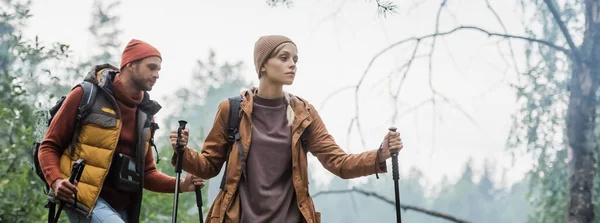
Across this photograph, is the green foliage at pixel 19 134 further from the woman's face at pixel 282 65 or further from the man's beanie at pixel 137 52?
the woman's face at pixel 282 65

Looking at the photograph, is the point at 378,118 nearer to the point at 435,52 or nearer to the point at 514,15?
the point at 435,52

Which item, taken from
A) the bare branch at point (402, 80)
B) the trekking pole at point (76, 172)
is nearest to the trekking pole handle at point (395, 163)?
the trekking pole at point (76, 172)

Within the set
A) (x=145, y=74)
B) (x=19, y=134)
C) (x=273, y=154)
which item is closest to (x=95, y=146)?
(x=145, y=74)

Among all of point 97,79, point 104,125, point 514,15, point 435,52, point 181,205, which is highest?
point 514,15

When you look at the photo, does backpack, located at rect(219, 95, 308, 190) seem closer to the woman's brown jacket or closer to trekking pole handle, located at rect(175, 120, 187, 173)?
the woman's brown jacket

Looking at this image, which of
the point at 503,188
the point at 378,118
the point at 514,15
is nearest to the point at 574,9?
the point at 514,15

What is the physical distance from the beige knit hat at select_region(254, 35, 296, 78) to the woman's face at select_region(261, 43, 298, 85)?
→ 2cm

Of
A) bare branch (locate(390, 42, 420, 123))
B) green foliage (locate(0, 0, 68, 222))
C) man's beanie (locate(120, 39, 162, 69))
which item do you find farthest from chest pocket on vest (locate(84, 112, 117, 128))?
green foliage (locate(0, 0, 68, 222))

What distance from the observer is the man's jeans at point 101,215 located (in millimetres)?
2551

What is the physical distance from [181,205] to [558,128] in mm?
7240

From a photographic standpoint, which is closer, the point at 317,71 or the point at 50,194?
the point at 50,194

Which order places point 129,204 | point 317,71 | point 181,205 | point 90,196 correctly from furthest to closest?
point 181,205
point 317,71
point 129,204
point 90,196

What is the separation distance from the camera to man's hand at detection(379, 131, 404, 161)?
7.78 ft

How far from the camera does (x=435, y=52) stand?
4.76 metres
